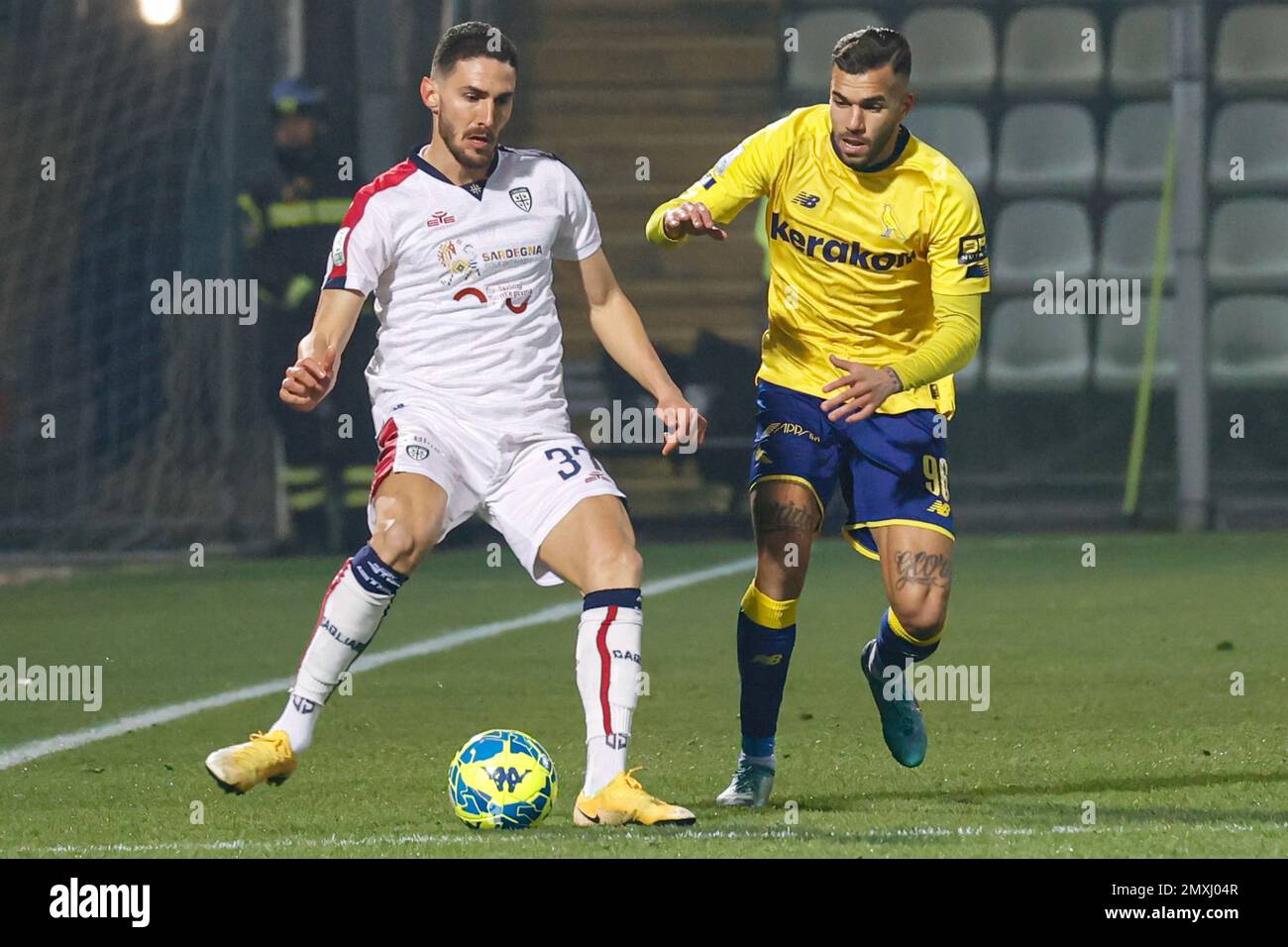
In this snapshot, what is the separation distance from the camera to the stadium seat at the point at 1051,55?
625 inches

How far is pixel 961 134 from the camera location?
15797 millimetres

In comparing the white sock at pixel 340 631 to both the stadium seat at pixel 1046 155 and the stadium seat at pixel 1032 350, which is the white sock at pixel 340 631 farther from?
the stadium seat at pixel 1046 155

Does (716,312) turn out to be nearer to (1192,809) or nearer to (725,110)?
(725,110)

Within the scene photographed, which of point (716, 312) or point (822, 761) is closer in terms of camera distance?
point (822, 761)

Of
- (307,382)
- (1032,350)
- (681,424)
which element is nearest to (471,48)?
(307,382)

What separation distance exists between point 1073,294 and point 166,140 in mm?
5599

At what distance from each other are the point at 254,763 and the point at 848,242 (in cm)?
191

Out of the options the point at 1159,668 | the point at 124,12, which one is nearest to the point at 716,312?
the point at 124,12

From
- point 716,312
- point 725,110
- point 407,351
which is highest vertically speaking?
point 725,110

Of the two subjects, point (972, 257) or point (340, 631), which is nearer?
point (340, 631)

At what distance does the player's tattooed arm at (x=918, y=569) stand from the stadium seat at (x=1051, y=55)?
33.3 feet

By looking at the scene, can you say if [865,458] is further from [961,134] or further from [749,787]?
[961,134]

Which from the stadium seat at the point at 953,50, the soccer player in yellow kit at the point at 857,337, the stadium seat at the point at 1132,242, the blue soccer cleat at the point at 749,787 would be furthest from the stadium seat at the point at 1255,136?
the blue soccer cleat at the point at 749,787

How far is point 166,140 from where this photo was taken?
14305mm
